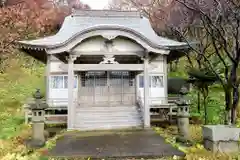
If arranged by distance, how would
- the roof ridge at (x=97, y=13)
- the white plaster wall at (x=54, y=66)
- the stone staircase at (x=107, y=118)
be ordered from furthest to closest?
the roof ridge at (x=97, y=13)
the white plaster wall at (x=54, y=66)
the stone staircase at (x=107, y=118)

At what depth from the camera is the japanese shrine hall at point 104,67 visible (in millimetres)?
14055

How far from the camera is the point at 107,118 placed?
15.3 m

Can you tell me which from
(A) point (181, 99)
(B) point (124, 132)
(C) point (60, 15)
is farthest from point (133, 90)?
(C) point (60, 15)

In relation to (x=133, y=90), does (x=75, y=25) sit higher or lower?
higher

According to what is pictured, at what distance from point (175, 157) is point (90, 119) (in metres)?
7.04

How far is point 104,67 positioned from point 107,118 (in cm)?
291

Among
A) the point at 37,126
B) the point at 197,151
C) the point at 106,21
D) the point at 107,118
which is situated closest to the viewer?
the point at 197,151

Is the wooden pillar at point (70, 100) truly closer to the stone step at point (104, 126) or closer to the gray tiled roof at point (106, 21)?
the stone step at point (104, 126)

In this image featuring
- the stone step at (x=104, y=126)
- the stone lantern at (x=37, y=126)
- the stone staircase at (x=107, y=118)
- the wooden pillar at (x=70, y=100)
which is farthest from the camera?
the stone staircase at (x=107, y=118)

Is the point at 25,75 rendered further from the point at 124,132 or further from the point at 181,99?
the point at 181,99

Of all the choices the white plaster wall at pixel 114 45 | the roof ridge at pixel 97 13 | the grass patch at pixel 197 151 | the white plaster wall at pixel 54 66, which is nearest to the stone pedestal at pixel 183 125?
the grass patch at pixel 197 151

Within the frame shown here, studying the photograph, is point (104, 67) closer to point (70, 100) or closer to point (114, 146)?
point (70, 100)

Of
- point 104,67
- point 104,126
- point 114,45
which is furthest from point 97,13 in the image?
point 104,126

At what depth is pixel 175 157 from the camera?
29.0 ft
